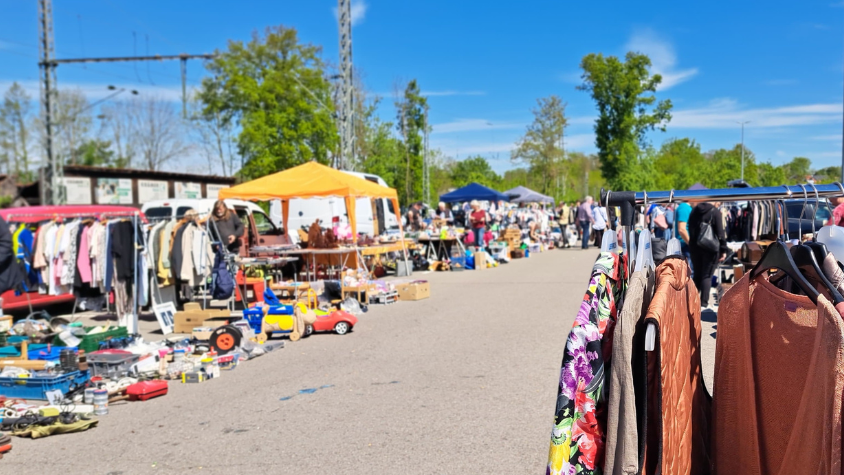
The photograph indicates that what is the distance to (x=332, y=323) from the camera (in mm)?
9938

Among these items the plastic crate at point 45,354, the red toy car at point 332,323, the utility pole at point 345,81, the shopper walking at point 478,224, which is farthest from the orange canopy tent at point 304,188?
the utility pole at point 345,81

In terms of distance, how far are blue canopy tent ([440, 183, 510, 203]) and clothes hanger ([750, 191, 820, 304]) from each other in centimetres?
2464

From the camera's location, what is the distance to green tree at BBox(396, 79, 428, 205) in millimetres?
42781

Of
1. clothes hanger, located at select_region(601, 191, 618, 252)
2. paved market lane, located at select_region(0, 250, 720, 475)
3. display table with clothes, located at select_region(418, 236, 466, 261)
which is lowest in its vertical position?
paved market lane, located at select_region(0, 250, 720, 475)

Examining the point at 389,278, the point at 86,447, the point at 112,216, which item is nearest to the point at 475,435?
the point at 86,447

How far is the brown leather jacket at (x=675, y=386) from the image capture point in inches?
81.1

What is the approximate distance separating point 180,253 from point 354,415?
639cm

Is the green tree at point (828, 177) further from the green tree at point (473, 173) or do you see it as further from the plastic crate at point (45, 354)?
the green tree at point (473, 173)

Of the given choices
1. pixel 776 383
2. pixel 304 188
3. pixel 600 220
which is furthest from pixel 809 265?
pixel 304 188

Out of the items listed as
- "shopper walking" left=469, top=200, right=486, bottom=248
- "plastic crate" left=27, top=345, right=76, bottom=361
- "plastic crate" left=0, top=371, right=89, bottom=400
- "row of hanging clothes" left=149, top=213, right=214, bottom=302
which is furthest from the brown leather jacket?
"shopper walking" left=469, top=200, right=486, bottom=248

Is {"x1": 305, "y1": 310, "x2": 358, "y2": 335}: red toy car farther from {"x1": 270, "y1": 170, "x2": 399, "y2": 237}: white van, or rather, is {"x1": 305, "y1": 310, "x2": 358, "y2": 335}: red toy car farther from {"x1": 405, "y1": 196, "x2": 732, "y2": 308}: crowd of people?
{"x1": 270, "y1": 170, "x2": 399, "y2": 237}: white van

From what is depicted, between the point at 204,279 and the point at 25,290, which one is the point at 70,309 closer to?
the point at 25,290

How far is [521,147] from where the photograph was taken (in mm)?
57344

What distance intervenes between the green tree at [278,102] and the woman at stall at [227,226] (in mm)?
23074
